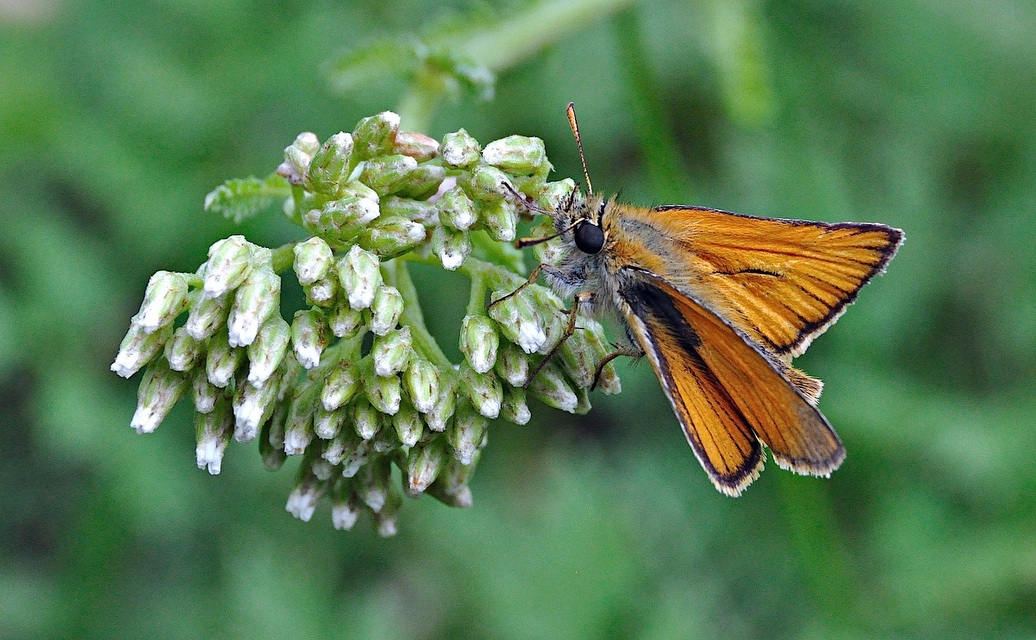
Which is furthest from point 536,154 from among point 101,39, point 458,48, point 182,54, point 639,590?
point 101,39

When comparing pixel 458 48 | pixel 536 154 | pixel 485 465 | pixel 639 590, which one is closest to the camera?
pixel 536 154

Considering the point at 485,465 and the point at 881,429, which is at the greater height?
the point at 881,429

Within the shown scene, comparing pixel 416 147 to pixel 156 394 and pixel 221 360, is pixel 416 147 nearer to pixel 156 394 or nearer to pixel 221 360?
pixel 221 360

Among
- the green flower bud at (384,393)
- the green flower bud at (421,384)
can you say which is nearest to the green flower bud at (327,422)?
the green flower bud at (384,393)

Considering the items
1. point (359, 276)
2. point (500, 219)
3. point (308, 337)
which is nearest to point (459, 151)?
point (500, 219)

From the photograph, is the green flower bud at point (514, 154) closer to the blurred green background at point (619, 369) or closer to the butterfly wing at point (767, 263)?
the butterfly wing at point (767, 263)

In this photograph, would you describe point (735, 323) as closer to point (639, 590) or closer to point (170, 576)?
point (639, 590)
